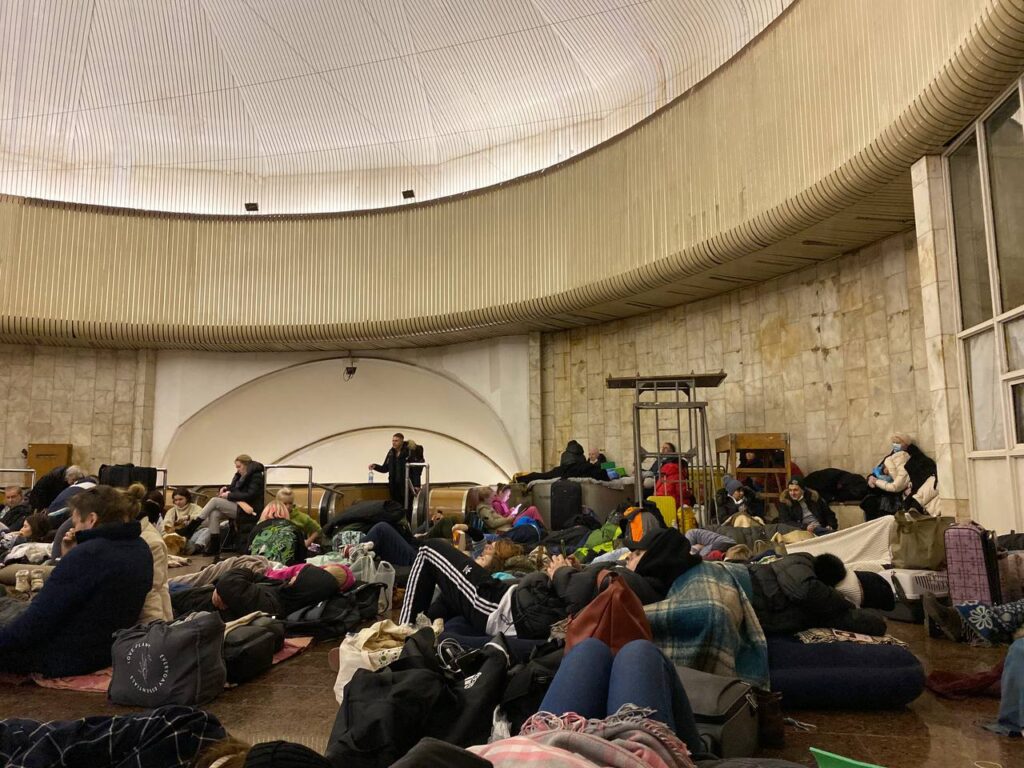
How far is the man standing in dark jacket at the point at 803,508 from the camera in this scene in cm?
891

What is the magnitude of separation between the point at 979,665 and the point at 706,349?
8763mm

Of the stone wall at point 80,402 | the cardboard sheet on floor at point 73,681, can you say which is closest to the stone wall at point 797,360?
the stone wall at point 80,402

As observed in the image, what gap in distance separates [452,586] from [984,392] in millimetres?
5251

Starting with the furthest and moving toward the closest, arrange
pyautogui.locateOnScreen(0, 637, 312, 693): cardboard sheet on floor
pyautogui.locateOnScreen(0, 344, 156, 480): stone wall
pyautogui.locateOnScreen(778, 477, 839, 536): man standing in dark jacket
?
pyautogui.locateOnScreen(0, 344, 156, 480): stone wall → pyautogui.locateOnScreen(778, 477, 839, 536): man standing in dark jacket → pyautogui.locateOnScreen(0, 637, 312, 693): cardboard sheet on floor

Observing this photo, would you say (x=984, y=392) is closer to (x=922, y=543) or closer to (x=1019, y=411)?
(x=1019, y=411)

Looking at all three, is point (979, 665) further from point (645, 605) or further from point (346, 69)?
point (346, 69)

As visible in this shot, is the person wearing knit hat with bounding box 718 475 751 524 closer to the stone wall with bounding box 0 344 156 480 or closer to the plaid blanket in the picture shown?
the plaid blanket

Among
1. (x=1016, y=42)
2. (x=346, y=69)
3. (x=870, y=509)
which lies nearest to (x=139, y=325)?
(x=346, y=69)

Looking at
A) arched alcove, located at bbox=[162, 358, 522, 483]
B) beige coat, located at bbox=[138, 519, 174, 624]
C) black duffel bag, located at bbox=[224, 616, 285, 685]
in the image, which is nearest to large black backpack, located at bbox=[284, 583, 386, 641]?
black duffel bag, located at bbox=[224, 616, 285, 685]

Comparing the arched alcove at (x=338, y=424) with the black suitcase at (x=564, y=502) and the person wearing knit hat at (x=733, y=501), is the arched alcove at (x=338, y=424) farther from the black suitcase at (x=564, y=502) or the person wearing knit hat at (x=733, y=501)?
the person wearing knit hat at (x=733, y=501)

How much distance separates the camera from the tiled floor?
9.93 ft

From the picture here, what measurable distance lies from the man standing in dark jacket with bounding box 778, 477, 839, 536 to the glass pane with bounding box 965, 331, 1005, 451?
7.49 ft

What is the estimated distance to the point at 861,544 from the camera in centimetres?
680

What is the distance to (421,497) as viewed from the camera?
36.9ft
